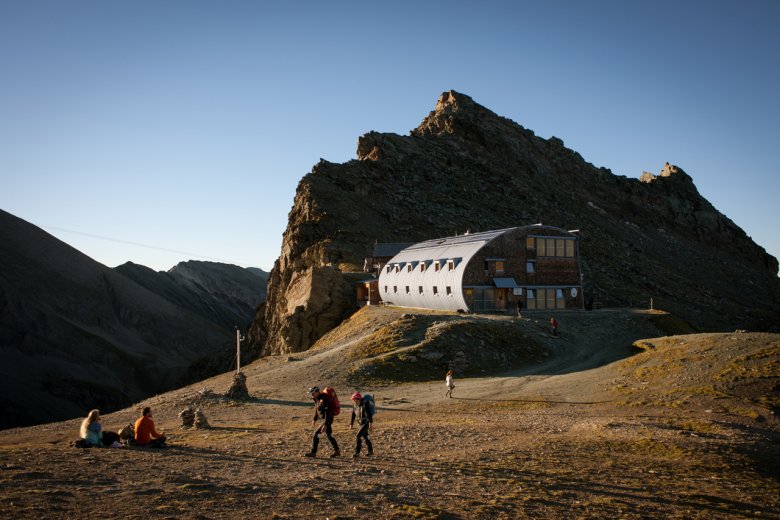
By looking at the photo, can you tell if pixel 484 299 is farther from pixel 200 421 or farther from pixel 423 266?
pixel 200 421

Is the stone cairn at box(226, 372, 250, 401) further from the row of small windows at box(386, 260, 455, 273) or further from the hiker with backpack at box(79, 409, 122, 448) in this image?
the row of small windows at box(386, 260, 455, 273)

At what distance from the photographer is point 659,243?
140375 mm

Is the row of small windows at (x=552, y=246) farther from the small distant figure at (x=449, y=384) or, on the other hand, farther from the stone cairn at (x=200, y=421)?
the stone cairn at (x=200, y=421)

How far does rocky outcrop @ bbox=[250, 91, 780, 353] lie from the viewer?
82062mm

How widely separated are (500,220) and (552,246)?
52.5 metres

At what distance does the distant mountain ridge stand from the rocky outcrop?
22.9 metres

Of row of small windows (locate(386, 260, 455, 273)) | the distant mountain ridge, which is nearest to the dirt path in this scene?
row of small windows (locate(386, 260, 455, 273))

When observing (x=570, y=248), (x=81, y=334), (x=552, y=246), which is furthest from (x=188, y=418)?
(x=81, y=334)

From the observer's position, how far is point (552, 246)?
5672 centimetres

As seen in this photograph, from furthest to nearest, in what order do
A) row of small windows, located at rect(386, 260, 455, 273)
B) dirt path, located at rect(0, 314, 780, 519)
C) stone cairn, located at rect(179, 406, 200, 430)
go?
row of small windows, located at rect(386, 260, 455, 273) < stone cairn, located at rect(179, 406, 200, 430) < dirt path, located at rect(0, 314, 780, 519)

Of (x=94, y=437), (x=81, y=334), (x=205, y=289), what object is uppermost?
(x=205, y=289)

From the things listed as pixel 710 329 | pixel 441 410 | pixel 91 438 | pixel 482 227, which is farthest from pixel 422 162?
pixel 91 438

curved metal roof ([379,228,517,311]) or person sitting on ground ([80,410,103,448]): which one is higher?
curved metal roof ([379,228,517,311])

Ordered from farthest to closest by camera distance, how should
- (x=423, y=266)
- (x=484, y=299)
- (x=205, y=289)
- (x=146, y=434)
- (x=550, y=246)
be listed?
(x=205, y=289), (x=423, y=266), (x=550, y=246), (x=484, y=299), (x=146, y=434)
